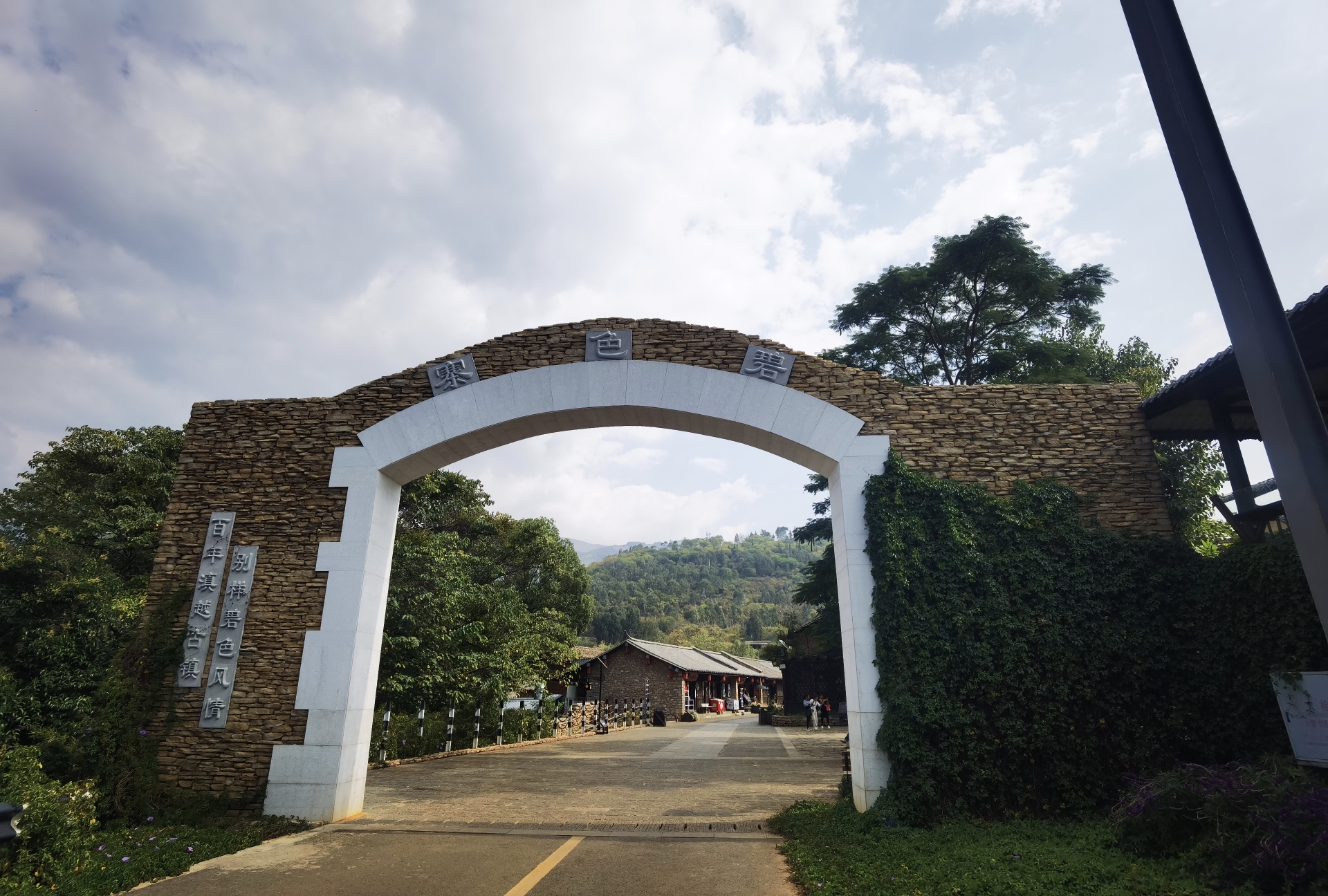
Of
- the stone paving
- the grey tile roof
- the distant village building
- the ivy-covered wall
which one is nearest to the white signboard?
the ivy-covered wall

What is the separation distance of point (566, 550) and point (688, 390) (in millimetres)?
16966

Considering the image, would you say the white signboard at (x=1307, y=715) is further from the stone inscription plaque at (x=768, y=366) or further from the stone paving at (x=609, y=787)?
the stone inscription plaque at (x=768, y=366)

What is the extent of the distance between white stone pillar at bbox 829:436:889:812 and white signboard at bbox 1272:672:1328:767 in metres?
3.14

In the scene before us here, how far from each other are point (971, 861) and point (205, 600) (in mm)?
7192

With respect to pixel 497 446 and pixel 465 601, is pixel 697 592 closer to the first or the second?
pixel 465 601

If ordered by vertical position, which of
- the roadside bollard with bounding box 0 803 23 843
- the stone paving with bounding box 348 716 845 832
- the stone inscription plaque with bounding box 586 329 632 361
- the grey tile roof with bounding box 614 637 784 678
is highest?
the stone inscription plaque with bounding box 586 329 632 361

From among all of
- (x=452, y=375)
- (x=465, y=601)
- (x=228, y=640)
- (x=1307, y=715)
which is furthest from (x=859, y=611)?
(x=465, y=601)

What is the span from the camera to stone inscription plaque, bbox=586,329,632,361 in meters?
7.64

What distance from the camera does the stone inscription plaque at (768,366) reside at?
743cm

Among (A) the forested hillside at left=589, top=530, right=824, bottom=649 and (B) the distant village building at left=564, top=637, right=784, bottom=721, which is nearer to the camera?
(B) the distant village building at left=564, top=637, right=784, bottom=721

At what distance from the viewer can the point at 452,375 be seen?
7695 mm

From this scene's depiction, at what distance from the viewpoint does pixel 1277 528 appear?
6797 millimetres

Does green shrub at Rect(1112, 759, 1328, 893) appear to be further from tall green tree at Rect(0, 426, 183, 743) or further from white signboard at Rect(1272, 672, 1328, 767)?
tall green tree at Rect(0, 426, 183, 743)

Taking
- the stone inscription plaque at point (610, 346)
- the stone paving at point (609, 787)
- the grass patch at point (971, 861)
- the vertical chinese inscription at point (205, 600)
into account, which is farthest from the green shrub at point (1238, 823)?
the vertical chinese inscription at point (205, 600)
